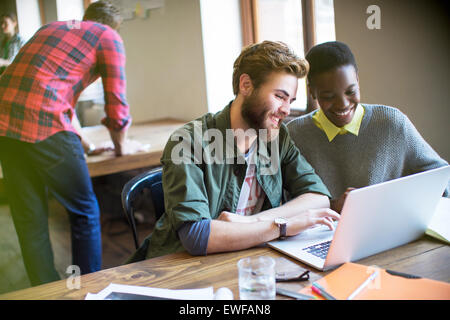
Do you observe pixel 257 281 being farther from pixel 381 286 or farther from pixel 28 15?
pixel 28 15

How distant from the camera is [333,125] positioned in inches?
58.4

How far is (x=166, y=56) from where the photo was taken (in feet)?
11.6

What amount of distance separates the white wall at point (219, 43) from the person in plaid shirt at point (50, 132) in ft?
3.49

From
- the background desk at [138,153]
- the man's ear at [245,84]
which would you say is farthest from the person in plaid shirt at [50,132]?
the man's ear at [245,84]

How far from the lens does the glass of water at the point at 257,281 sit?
0.80m

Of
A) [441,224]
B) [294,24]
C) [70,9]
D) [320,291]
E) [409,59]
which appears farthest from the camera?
[70,9]

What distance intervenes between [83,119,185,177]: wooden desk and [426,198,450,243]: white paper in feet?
5.38

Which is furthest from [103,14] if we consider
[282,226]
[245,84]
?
[282,226]

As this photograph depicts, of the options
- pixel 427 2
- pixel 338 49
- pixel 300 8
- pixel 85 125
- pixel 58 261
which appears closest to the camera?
pixel 338 49

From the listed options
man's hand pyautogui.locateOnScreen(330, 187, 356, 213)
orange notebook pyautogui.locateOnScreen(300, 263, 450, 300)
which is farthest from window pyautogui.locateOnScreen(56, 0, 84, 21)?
orange notebook pyautogui.locateOnScreen(300, 263, 450, 300)

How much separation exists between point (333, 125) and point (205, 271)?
0.76m
